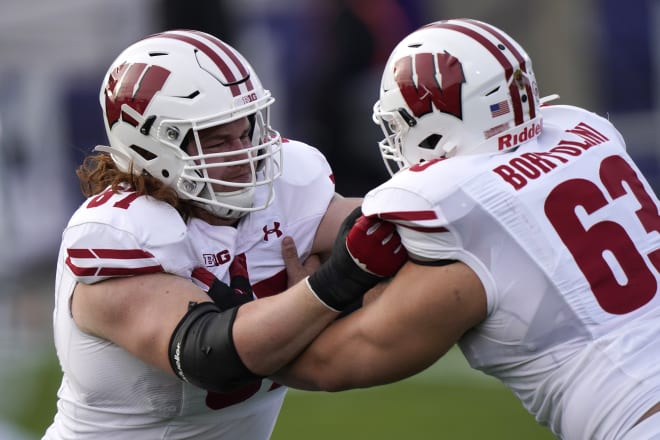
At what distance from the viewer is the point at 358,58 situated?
8.17 metres

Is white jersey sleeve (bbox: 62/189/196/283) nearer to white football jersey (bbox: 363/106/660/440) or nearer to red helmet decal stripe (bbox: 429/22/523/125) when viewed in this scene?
white football jersey (bbox: 363/106/660/440)

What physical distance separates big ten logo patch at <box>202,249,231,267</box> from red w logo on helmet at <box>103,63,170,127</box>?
0.41 metres

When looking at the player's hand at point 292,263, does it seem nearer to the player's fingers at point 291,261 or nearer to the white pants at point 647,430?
the player's fingers at point 291,261

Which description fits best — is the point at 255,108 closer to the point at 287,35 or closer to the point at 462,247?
the point at 462,247

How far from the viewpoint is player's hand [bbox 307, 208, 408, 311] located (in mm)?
2666

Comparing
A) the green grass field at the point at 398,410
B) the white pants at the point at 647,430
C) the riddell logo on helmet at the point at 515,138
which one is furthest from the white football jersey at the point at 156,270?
the green grass field at the point at 398,410

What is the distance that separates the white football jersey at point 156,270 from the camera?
284 centimetres

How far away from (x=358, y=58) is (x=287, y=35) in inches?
29.7

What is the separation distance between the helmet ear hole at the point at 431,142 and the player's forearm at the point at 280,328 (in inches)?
18.5

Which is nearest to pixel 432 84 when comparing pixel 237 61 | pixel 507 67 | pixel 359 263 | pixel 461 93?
pixel 461 93

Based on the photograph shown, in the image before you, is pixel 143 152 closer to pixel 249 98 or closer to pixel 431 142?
pixel 249 98

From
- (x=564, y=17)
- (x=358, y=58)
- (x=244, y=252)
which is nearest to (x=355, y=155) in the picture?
(x=358, y=58)

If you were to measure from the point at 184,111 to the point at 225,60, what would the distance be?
0.21m

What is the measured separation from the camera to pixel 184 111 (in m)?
3.01
